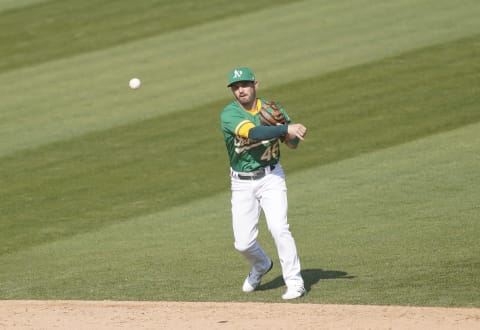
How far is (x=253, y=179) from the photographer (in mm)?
9523

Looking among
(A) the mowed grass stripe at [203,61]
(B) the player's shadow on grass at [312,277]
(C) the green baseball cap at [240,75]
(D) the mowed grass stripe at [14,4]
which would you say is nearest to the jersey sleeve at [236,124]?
(C) the green baseball cap at [240,75]

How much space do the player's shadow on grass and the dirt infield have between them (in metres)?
1.07

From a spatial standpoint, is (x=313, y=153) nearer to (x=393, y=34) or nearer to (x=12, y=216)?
(x=12, y=216)

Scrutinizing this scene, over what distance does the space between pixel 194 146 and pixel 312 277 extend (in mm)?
6740

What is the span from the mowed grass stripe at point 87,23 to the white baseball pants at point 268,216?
13064 millimetres

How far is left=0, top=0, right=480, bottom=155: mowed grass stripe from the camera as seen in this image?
728 inches

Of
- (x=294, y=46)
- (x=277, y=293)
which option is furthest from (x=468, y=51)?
(x=277, y=293)

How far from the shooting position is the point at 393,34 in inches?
840

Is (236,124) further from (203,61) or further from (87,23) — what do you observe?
(87,23)

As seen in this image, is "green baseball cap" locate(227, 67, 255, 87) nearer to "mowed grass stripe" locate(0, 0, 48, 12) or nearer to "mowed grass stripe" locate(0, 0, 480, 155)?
"mowed grass stripe" locate(0, 0, 480, 155)

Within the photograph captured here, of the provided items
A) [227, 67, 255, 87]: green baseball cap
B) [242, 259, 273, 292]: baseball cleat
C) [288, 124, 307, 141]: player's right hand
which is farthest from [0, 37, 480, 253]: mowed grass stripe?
Result: [288, 124, 307, 141]: player's right hand

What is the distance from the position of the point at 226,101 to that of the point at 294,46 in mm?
3284

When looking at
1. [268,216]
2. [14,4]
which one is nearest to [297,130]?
[268,216]

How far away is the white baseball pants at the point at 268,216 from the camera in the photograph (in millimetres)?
9375
